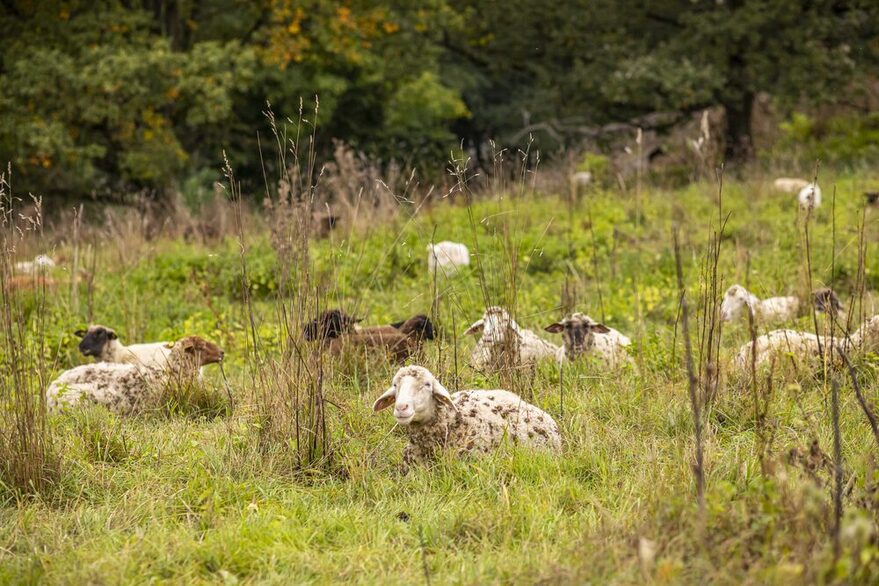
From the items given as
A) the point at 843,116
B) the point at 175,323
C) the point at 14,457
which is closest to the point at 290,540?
the point at 14,457

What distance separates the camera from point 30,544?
4.06 metres

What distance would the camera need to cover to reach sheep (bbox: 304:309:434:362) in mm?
6237

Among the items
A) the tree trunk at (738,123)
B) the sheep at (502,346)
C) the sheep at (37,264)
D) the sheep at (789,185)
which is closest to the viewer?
the sheep at (37,264)

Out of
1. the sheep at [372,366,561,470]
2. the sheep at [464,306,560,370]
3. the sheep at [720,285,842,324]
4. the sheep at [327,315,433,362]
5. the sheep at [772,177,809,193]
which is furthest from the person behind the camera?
the sheep at [772,177,809,193]

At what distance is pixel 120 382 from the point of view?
20.9 ft

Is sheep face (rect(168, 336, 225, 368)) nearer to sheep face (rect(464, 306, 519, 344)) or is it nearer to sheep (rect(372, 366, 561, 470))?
sheep face (rect(464, 306, 519, 344))

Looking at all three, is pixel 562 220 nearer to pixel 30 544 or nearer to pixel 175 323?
pixel 175 323

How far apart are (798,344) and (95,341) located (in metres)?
5.13

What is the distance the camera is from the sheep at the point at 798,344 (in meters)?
5.86

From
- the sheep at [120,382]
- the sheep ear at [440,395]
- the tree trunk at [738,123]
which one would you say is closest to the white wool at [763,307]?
the sheep ear at [440,395]

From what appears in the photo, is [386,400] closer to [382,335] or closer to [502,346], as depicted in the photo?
[502,346]

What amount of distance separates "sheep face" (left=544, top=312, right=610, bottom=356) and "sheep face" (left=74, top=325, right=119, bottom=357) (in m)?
3.43

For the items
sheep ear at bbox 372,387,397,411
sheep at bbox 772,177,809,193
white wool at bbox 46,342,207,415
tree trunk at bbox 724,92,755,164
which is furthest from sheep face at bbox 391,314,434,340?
tree trunk at bbox 724,92,755,164

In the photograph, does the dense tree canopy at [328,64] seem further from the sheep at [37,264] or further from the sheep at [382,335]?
the sheep at [382,335]
